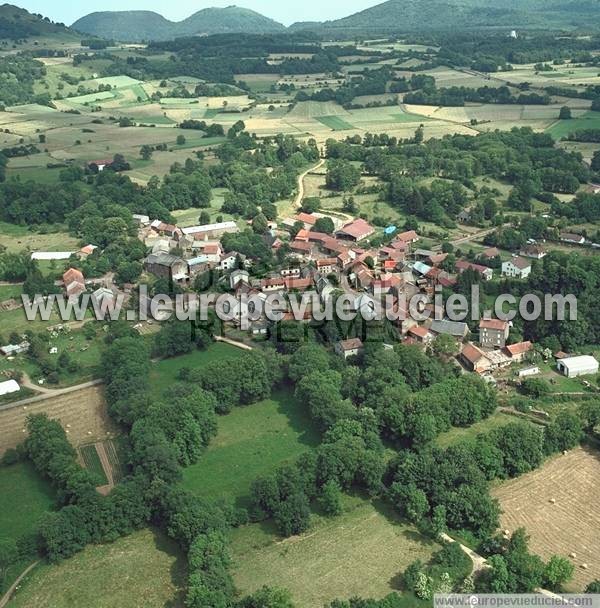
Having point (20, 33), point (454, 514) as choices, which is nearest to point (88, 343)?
point (454, 514)

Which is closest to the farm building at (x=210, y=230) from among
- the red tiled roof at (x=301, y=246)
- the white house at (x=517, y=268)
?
the red tiled roof at (x=301, y=246)

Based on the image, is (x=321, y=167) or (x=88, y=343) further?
(x=321, y=167)

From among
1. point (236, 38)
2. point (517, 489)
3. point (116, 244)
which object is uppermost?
point (236, 38)

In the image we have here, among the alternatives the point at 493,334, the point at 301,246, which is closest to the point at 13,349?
the point at 301,246

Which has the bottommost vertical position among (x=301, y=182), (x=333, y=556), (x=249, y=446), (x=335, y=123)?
(x=333, y=556)

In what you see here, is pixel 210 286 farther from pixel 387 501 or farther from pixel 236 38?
pixel 236 38

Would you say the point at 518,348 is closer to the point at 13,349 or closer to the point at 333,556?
the point at 333,556

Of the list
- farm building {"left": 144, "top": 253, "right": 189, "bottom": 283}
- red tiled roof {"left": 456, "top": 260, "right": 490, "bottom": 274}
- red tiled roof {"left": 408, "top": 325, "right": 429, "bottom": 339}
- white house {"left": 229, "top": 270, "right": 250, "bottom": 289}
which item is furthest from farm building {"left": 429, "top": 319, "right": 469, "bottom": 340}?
farm building {"left": 144, "top": 253, "right": 189, "bottom": 283}
